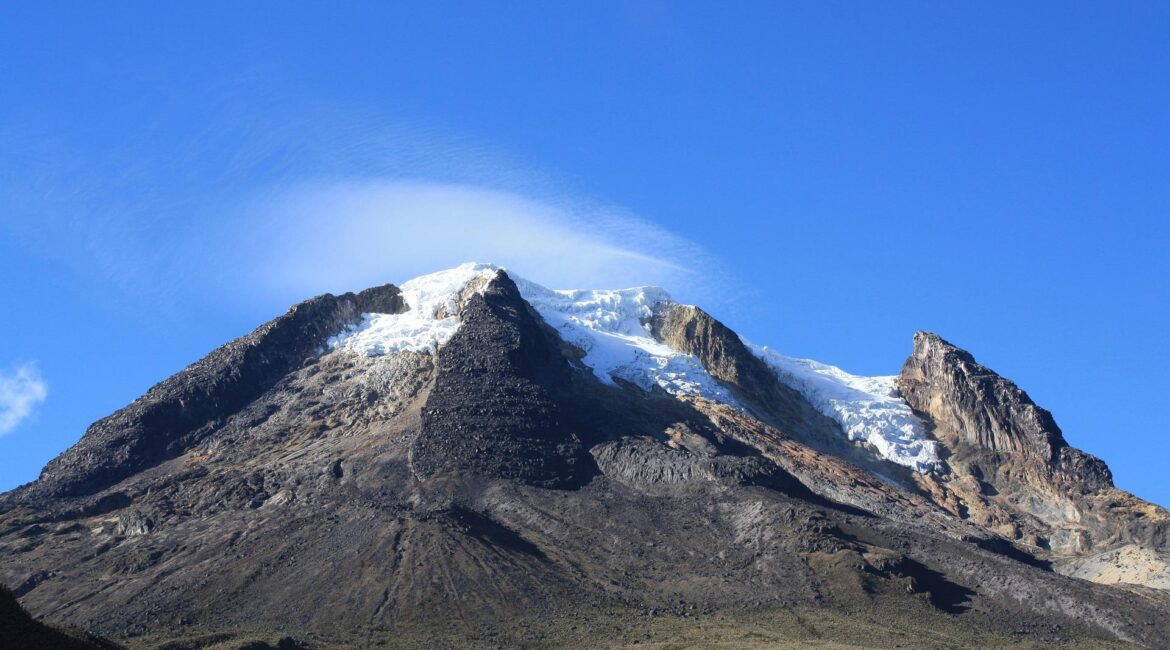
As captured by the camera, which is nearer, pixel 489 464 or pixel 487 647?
pixel 487 647

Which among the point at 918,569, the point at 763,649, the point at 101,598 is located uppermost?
the point at 918,569

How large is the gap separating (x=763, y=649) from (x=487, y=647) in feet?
90.5

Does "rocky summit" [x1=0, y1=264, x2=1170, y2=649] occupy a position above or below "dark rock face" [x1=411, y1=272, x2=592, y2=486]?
below

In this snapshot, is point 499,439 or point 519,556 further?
point 499,439

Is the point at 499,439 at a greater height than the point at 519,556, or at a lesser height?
greater

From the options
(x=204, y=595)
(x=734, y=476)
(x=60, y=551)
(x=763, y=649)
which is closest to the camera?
(x=763, y=649)

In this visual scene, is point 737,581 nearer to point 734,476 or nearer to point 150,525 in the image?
point 734,476

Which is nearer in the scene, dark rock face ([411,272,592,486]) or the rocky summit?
the rocky summit

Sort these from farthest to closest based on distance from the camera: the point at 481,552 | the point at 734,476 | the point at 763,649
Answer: the point at 734,476
the point at 481,552
the point at 763,649

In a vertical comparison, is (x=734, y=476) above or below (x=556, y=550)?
above

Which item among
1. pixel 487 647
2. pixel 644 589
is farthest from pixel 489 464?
pixel 487 647

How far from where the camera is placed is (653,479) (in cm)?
18450

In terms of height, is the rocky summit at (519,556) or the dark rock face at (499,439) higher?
the dark rock face at (499,439)

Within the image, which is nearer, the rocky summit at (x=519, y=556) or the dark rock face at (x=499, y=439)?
the rocky summit at (x=519, y=556)
